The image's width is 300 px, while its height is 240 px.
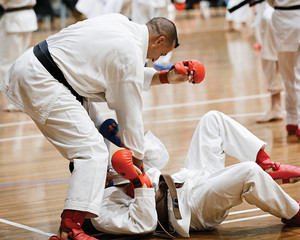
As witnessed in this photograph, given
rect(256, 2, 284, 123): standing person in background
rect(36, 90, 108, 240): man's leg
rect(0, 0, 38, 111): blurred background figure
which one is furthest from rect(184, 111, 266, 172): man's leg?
rect(0, 0, 38, 111): blurred background figure

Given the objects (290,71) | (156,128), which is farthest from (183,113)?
(290,71)

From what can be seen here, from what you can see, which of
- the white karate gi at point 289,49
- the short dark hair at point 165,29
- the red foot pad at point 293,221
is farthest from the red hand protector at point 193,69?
the white karate gi at point 289,49

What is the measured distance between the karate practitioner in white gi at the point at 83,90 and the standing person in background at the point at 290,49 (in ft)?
5.67

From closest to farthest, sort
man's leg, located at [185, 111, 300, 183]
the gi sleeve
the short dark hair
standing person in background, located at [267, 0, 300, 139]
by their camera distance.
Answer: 1. the short dark hair
2. man's leg, located at [185, 111, 300, 183]
3. the gi sleeve
4. standing person in background, located at [267, 0, 300, 139]

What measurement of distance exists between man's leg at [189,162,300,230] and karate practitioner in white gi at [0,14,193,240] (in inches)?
15.1

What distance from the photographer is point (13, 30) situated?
243 inches

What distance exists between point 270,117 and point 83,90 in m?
2.55

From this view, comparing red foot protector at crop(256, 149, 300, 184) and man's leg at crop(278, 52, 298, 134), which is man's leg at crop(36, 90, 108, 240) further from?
man's leg at crop(278, 52, 298, 134)

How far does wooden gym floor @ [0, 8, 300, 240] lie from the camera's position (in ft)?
10.00

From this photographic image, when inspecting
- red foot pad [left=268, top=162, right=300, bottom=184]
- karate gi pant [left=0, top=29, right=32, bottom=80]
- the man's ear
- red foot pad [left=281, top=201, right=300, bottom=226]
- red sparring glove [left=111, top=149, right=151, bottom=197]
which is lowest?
karate gi pant [left=0, top=29, right=32, bottom=80]

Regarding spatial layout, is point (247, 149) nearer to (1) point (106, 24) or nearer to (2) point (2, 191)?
(1) point (106, 24)

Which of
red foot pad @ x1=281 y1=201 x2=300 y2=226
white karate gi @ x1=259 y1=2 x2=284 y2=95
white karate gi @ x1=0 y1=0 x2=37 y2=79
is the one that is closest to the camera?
red foot pad @ x1=281 y1=201 x2=300 y2=226

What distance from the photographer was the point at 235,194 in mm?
2717

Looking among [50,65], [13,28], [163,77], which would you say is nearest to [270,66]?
[163,77]
